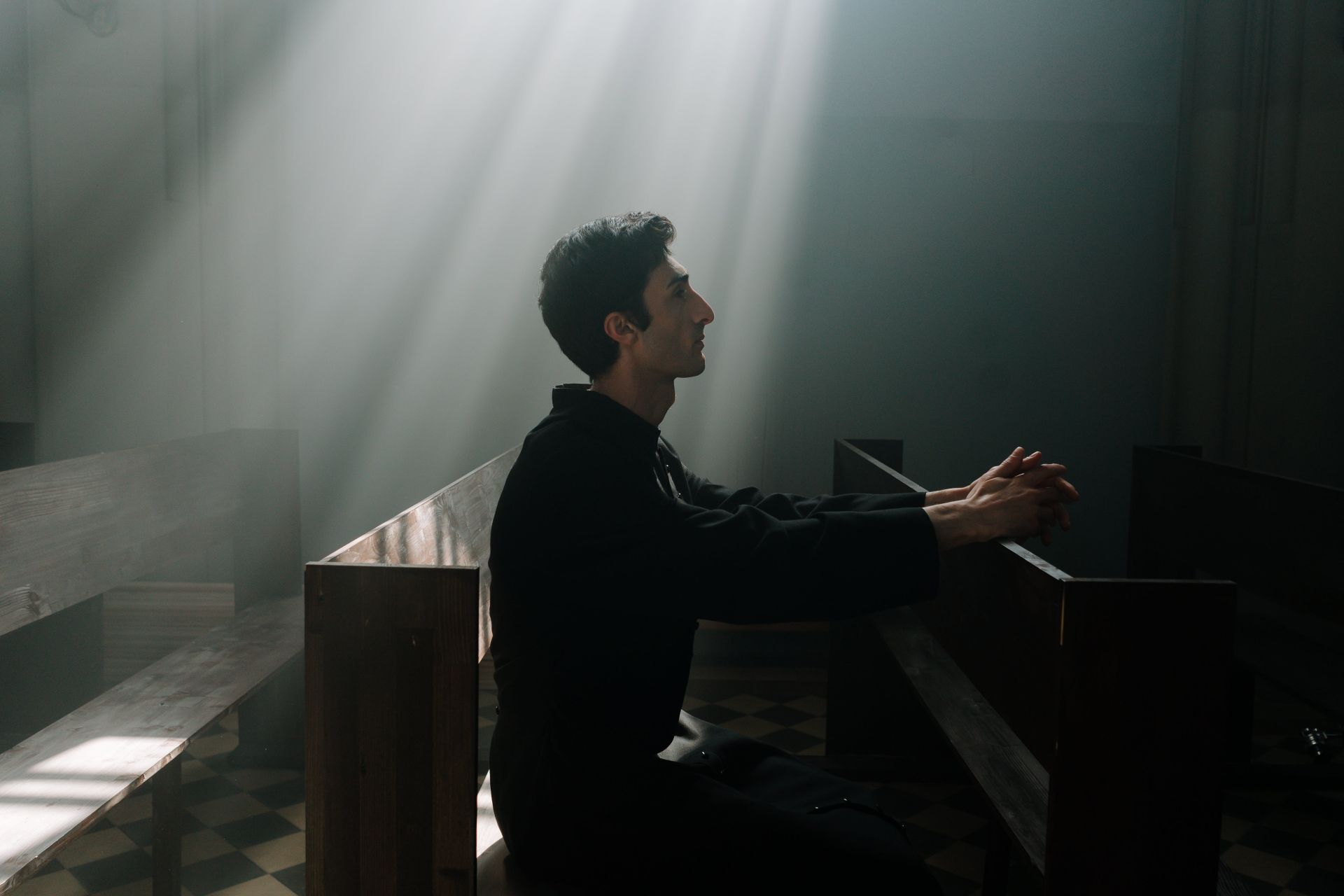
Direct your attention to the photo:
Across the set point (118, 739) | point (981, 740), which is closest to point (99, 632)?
point (118, 739)

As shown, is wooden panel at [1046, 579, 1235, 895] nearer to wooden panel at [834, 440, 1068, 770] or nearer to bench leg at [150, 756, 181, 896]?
wooden panel at [834, 440, 1068, 770]

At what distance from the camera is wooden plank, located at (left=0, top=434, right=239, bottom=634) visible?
7.64ft

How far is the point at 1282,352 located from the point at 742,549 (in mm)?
3737

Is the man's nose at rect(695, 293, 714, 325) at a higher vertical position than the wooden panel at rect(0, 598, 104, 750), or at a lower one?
higher

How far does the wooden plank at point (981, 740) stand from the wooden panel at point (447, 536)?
103cm

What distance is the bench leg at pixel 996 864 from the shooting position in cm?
256

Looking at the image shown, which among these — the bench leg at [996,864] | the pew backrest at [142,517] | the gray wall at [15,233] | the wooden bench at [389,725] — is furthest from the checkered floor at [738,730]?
the gray wall at [15,233]

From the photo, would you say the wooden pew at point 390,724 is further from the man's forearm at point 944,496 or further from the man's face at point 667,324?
the man's forearm at point 944,496

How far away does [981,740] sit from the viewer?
92.0 inches

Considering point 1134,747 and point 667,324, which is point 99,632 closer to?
point 667,324

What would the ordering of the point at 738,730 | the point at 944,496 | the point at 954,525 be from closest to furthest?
the point at 954,525 → the point at 944,496 → the point at 738,730

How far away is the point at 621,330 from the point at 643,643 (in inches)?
22.2

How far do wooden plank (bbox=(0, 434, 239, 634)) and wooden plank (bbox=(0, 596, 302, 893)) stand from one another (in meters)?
0.26

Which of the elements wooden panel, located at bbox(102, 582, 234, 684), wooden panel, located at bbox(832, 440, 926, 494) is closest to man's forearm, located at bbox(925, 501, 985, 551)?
wooden panel, located at bbox(832, 440, 926, 494)
